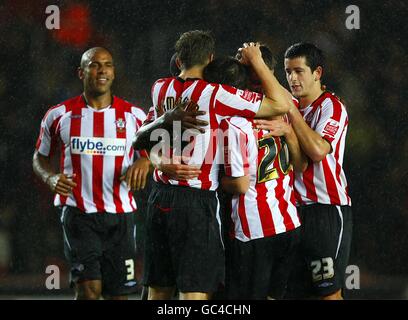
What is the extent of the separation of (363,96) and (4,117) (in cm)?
293

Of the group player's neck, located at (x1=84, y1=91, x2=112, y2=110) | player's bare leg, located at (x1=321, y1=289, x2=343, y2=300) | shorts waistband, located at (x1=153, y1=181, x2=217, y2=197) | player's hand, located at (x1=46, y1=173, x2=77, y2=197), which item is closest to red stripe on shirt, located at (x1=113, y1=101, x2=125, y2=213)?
player's neck, located at (x1=84, y1=91, x2=112, y2=110)

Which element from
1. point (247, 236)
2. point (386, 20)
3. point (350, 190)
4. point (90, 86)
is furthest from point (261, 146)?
point (386, 20)

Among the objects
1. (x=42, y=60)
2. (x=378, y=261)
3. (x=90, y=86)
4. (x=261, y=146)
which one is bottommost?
(x=378, y=261)

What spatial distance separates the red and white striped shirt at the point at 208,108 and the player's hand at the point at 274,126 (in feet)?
0.18

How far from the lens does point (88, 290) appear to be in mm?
4500

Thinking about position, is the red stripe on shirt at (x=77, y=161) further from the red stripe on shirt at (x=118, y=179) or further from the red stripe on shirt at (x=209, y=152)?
the red stripe on shirt at (x=209, y=152)

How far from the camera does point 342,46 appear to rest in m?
6.41

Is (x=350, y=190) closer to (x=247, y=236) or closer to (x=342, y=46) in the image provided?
(x=342, y=46)

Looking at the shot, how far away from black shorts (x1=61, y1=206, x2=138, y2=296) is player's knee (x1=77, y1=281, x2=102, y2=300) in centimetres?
3

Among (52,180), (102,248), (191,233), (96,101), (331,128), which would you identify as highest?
(96,101)

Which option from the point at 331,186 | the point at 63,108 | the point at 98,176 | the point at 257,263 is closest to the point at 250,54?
the point at 331,186

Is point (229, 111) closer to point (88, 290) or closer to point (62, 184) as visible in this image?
point (62, 184)

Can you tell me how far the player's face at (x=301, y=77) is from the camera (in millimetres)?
4039

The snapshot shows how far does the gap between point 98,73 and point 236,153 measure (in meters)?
1.40
